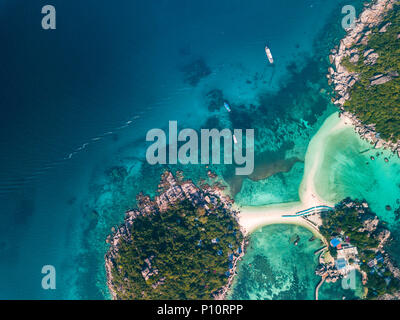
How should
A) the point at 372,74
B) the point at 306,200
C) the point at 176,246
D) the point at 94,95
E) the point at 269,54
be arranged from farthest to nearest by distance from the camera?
1. the point at 94,95
2. the point at 269,54
3. the point at 306,200
4. the point at 372,74
5. the point at 176,246

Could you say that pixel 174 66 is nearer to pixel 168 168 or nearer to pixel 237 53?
pixel 237 53

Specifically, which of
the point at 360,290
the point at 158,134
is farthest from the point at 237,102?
the point at 360,290

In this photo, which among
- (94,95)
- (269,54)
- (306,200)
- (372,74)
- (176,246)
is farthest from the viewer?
(94,95)

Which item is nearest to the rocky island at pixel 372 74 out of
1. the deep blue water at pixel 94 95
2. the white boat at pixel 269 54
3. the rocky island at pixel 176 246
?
the deep blue water at pixel 94 95

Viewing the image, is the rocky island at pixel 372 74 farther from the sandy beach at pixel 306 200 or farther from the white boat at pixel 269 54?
the white boat at pixel 269 54

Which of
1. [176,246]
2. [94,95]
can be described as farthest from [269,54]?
[176,246]

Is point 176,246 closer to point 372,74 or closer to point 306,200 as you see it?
point 306,200
